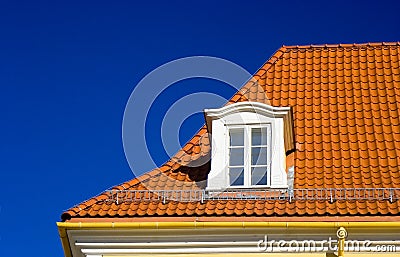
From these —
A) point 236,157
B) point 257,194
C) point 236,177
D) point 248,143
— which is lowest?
point 257,194

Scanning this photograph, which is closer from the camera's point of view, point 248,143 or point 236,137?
point 248,143

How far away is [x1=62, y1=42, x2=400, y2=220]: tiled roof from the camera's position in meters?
10.6

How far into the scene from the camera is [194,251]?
1049 centimetres

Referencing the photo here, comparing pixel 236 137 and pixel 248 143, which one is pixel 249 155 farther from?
pixel 236 137

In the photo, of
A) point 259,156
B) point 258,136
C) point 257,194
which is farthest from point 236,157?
point 257,194

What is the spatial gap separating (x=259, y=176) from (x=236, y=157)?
1.63 ft

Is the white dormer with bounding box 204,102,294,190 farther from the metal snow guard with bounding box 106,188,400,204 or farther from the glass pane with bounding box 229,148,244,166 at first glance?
the metal snow guard with bounding box 106,188,400,204

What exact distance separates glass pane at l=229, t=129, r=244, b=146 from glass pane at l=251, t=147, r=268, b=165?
0.80ft

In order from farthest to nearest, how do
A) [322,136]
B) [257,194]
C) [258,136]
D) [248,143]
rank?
[322,136]
[258,136]
[248,143]
[257,194]

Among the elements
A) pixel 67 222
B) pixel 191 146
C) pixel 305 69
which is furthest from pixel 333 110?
pixel 67 222

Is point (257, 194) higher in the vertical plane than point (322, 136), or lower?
lower

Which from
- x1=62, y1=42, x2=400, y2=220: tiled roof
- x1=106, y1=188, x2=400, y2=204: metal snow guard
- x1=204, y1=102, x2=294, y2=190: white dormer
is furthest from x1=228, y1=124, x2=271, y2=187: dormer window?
x1=62, y1=42, x2=400, y2=220: tiled roof

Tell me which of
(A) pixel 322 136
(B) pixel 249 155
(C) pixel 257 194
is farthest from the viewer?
(A) pixel 322 136

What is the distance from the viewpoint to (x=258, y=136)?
1162 centimetres
